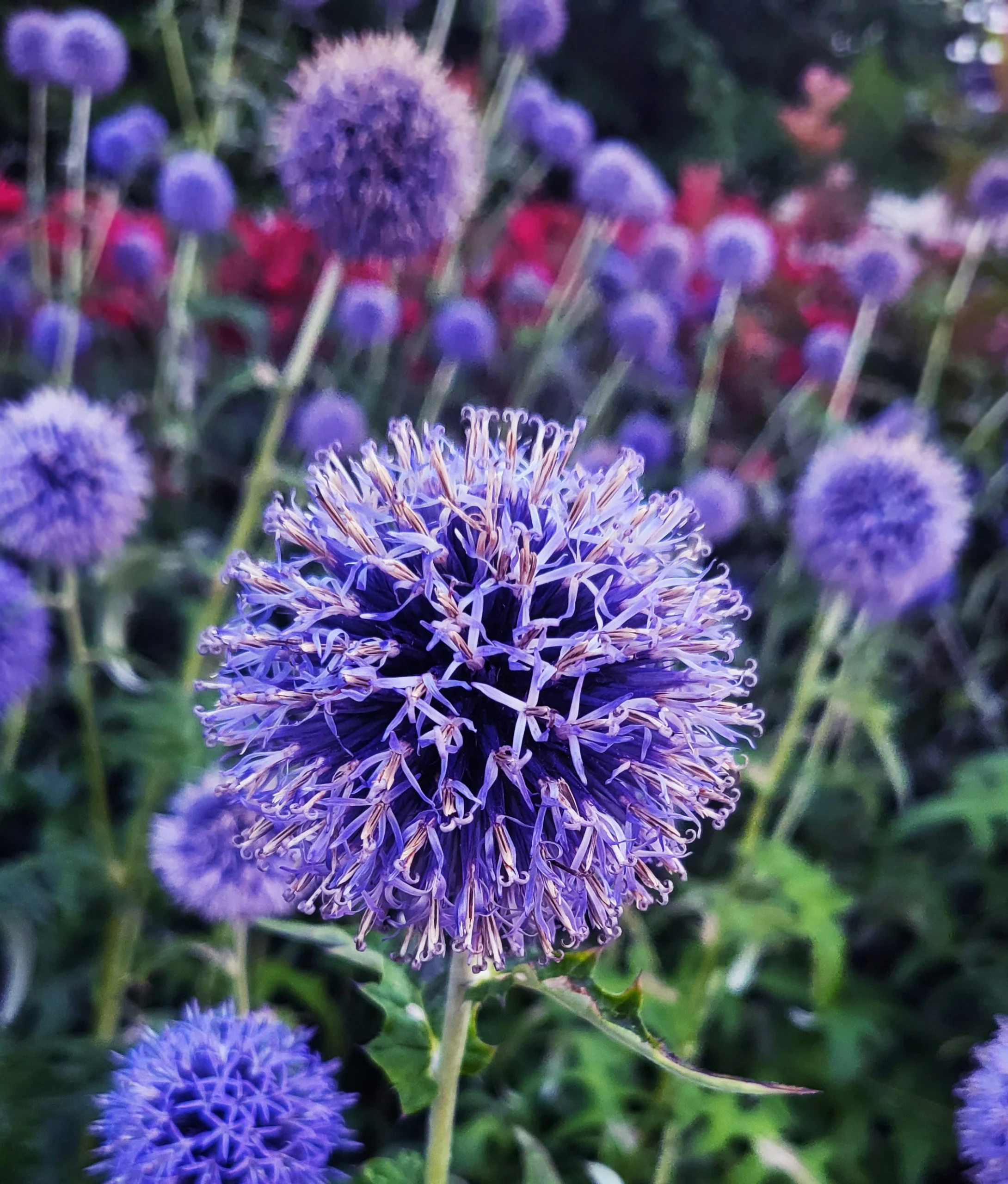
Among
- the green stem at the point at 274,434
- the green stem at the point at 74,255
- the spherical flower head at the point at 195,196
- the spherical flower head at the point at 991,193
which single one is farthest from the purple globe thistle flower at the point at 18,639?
the spherical flower head at the point at 991,193

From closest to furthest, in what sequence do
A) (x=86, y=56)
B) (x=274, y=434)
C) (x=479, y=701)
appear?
(x=479, y=701), (x=274, y=434), (x=86, y=56)

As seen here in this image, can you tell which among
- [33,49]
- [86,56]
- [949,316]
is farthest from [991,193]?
[33,49]

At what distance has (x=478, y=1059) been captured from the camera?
0.77m

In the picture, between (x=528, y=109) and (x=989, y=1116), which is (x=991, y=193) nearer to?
(x=528, y=109)

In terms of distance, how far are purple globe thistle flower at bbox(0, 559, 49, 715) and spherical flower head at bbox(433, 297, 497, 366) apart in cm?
103

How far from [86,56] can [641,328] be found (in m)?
1.32

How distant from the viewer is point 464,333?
2078 millimetres

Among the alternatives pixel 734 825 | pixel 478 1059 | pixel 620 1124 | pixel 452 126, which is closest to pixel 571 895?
pixel 478 1059

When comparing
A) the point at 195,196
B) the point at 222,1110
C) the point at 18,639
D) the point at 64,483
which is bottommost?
the point at 222,1110

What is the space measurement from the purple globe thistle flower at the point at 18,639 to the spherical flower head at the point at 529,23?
5.21 feet

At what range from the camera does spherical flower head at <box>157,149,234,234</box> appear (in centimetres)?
192

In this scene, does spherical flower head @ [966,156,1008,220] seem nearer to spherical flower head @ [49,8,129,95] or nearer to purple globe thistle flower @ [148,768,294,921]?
spherical flower head @ [49,8,129,95]

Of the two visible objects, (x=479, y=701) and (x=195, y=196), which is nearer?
(x=479, y=701)

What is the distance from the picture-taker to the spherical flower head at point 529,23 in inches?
81.0
